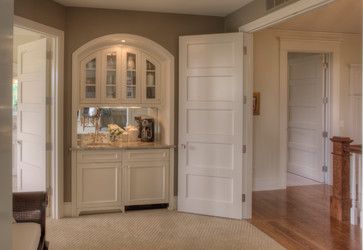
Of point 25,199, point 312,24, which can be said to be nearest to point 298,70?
point 312,24

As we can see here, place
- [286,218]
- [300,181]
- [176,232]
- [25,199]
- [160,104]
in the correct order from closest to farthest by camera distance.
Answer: [25,199] < [176,232] < [286,218] < [160,104] < [300,181]

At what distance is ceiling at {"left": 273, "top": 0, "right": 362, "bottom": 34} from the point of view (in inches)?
197

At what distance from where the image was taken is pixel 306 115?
7238 millimetres

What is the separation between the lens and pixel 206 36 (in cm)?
481

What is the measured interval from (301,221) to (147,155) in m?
2.13

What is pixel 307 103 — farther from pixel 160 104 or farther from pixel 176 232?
pixel 176 232

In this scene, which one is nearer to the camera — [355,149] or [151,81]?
[355,149]

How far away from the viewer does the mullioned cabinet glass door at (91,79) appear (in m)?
4.97

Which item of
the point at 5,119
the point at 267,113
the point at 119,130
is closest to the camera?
the point at 5,119

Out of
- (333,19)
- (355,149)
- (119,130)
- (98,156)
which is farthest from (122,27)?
(355,149)

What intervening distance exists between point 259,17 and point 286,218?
98.6 inches

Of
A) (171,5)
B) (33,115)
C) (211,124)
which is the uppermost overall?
(171,5)

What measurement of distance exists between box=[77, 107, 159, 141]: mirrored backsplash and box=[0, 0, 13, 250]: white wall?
4.42 m

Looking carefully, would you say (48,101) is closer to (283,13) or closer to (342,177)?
(283,13)
